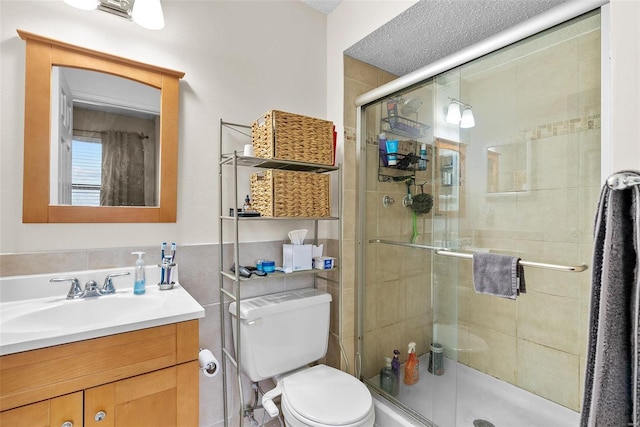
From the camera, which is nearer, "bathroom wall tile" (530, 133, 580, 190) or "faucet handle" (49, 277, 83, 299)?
"faucet handle" (49, 277, 83, 299)

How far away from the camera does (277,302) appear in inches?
59.6

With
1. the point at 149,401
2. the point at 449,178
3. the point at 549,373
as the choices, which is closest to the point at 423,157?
the point at 449,178

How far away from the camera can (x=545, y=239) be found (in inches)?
51.8

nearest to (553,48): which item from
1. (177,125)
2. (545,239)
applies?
(545,239)

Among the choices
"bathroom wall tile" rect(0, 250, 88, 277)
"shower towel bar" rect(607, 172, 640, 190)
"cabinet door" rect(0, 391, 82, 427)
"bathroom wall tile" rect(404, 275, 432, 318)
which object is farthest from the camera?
"bathroom wall tile" rect(404, 275, 432, 318)

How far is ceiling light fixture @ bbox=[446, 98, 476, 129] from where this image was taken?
152 centimetres

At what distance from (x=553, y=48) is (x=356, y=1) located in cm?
102

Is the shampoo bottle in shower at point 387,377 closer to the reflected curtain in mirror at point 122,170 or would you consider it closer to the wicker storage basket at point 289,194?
the wicker storage basket at point 289,194

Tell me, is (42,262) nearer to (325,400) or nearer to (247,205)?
(247,205)

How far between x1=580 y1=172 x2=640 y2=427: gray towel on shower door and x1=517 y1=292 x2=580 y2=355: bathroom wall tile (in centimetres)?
131

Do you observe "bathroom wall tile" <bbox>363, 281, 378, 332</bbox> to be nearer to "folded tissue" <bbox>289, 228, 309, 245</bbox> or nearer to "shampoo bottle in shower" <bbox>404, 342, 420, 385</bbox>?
"shampoo bottle in shower" <bbox>404, 342, 420, 385</bbox>

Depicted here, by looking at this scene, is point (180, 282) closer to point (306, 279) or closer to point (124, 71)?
point (306, 279)

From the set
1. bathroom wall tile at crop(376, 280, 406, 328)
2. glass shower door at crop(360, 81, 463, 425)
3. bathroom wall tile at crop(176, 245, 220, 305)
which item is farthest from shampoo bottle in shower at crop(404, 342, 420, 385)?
bathroom wall tile at crop(176, 245, 220, 305)

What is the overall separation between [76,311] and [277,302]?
795mm
